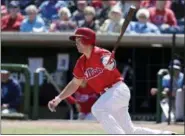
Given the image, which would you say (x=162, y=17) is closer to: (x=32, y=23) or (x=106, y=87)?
(x=32, y=23)

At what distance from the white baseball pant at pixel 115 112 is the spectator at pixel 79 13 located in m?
7.74

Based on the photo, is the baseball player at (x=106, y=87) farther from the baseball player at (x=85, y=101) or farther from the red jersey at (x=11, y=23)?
the red jersey at (x=11, y=23)

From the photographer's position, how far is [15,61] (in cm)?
1627

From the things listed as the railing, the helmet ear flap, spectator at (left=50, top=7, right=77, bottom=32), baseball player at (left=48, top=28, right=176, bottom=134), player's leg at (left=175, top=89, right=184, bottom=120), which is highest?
the helmet ear flap

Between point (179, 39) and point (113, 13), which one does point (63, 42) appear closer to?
point (113, 13)

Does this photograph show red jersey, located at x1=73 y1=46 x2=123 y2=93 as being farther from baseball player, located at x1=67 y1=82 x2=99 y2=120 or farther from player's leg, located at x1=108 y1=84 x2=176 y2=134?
baseball player, located at x1=67 y1=82 x2=99 y2=120

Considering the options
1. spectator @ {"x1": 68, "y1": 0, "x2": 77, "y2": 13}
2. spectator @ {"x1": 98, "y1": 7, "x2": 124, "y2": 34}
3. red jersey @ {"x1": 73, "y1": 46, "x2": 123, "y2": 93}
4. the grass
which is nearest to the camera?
red jersey @ {"x1": 73, "y1": 46, "x2": 123, "y2": 93}

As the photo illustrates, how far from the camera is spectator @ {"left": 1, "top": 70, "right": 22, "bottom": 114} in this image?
14.3m

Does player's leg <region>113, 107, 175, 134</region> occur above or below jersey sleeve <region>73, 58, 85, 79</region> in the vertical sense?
below

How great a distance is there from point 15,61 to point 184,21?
392 cm

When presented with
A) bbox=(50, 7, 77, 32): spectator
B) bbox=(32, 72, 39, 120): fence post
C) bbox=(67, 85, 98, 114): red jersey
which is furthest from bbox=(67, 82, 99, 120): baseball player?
bbox=(50, 7, 77, 32): spectator

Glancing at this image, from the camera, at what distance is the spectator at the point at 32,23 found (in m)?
15.5

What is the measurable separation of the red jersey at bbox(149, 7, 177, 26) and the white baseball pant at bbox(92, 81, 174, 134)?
736cm

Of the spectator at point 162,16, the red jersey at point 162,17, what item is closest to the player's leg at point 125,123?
the spectator at point 162,16
